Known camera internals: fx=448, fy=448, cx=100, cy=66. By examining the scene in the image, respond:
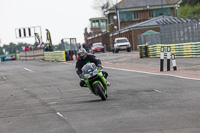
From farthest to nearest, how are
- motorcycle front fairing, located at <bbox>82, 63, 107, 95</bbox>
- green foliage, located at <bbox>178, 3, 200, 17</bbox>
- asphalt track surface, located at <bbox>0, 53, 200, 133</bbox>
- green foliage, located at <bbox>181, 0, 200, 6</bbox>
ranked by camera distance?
green foliage, located at <bbox>181, 0, 200, 6</bbox>, green foliage, located at <bbox>178, 3, 200, 17</bbox>, motorcycle front fairing, located at <bbox>82, 63, 107, 95</bbox>, asphalt track surface, located at <bbox>0, 53, 200, 133</bbox>

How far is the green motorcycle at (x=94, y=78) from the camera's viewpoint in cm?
1174

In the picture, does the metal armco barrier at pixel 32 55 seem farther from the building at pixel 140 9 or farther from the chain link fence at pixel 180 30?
the chain link fence at pixel 180 30

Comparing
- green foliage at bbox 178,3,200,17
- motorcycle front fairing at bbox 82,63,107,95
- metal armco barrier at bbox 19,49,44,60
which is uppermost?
green foliage at bbox 178,3,200,17

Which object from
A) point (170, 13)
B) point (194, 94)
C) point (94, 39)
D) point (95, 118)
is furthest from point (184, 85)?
point (94, 39)

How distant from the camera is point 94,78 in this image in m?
11.8

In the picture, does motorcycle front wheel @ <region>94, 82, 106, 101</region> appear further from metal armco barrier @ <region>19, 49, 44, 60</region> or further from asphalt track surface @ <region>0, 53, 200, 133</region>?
metal armco barrier @ <region>19, 49, 44, 60</region>

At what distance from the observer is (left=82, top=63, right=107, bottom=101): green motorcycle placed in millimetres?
11742

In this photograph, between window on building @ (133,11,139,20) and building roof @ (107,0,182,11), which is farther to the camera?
window on building @ (133,11,139,20)

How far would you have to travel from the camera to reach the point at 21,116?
9.95 m

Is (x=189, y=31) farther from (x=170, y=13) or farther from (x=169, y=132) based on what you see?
(x=170, y=13)

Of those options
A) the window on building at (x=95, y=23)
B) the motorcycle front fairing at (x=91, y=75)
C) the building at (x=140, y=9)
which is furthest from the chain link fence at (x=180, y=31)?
the window on building at (x=95, y=23)

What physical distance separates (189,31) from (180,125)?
2707 cm

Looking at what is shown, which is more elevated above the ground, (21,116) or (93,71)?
(93,71)

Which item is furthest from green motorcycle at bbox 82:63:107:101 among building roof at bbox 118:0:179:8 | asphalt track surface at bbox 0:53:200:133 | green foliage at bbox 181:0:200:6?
green foliage at bbox 181:0:200:6
